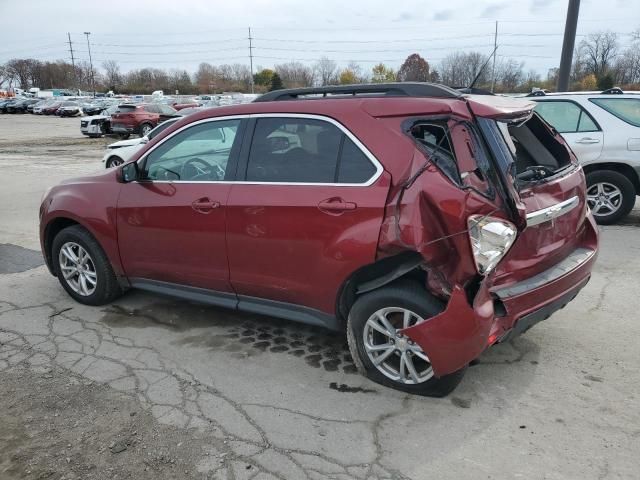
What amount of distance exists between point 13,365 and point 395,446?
271 centimetres

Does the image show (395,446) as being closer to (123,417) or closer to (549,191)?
(123,417)

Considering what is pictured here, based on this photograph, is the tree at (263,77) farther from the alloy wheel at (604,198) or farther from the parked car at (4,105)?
the alloy wheel at (604,198)

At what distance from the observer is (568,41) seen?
12.2m

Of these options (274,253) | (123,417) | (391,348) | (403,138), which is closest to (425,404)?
(391,348)

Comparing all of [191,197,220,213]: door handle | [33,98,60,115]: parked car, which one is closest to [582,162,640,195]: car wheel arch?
[191,197,220,213]: door handle

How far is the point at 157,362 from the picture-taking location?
12.2 ft

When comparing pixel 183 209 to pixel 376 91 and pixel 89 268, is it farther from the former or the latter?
pixel 376 91

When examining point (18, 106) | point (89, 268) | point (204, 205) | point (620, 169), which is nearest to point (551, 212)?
point (204, 205)

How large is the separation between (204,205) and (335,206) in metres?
1.09

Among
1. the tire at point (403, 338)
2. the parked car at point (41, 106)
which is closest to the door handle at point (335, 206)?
the tire at point (403, 338)

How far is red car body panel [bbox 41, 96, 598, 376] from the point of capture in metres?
2.86

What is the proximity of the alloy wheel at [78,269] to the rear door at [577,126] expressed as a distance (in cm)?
618

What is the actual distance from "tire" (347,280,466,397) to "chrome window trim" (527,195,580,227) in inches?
29.8

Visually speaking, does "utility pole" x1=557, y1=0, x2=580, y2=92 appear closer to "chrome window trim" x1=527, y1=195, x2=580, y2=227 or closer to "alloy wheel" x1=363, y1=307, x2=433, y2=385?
"chrome window trim" x1=527, y1=195, x2=580, y2=227
